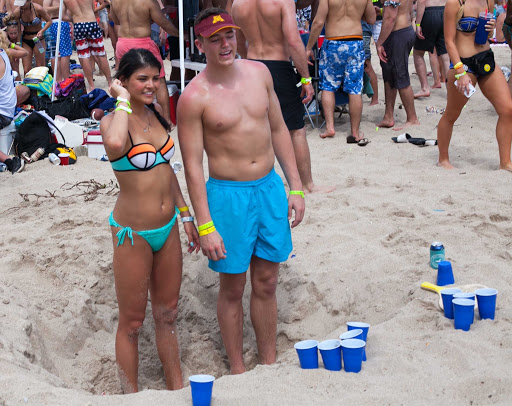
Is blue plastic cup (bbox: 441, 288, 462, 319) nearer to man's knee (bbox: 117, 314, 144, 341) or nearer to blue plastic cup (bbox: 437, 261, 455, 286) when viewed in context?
blue plastic cup (bbox: 437, 261, 455, 286)

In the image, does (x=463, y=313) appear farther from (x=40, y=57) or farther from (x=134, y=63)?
(x=40, y=57)

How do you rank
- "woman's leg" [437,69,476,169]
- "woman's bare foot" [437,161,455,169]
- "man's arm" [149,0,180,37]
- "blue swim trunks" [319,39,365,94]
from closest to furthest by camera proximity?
"woman's leg" [437,69,476,169] < "woman's bare foot" [437,161,455,169] < "blue swim trunks" [319,39,365,94] < "man's arm" [149,0,180,37]

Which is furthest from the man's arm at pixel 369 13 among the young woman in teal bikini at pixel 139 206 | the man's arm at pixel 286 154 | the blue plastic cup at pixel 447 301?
the blue plastic cup at pixel 447 301

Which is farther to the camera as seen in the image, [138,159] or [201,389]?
[138,159]

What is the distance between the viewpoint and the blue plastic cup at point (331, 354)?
3109 mm

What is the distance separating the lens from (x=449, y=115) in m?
6.48

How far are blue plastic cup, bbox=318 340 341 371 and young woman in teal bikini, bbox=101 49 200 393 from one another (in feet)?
3.26

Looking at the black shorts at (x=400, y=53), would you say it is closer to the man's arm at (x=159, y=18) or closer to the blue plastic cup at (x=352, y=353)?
the man's arm at (x=159, y=18)

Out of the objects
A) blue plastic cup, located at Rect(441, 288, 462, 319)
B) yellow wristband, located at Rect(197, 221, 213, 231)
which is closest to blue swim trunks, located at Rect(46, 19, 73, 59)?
yellow wristband, located at Rect(197, 221, 213, 231)

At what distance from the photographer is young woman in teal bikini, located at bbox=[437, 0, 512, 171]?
5906 mm

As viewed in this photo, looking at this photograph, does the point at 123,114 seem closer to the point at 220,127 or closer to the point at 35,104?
the point at 220,127

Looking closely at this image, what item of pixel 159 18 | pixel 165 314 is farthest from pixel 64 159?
pixel 165 314

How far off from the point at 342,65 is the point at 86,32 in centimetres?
464

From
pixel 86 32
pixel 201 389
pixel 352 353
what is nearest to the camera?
pixel 201 389
